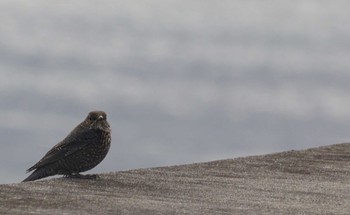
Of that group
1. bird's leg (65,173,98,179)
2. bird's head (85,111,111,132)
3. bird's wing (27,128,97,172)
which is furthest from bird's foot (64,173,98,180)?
bird's head (85,111,111,132)

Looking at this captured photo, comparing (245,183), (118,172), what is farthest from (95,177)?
(245,183)

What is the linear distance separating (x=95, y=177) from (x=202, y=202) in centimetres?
133

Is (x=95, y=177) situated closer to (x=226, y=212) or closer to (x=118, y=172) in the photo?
(x=118, y=172)

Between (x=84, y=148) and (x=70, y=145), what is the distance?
0.18 meters

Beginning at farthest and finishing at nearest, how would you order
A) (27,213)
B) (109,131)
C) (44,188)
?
1. (109,131)
2. (44,188)
3. (27,213)

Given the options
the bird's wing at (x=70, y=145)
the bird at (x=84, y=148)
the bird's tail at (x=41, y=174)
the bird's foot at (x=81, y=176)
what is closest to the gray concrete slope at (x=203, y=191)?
the bird's foot at (x=81, y=176)

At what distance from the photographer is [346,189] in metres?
9.12

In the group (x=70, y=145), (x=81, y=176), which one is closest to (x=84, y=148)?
(x=70, y=145)

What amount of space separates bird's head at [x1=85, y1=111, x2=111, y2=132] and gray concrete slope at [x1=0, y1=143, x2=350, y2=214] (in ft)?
1.65

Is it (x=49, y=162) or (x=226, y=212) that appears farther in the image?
(x=49, y=162)

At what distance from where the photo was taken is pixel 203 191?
8.64 metres

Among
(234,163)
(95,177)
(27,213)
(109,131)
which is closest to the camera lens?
(27,213)

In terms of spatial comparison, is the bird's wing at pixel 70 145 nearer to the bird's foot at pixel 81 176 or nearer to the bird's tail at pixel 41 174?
the bird's tail at pixel 41 174

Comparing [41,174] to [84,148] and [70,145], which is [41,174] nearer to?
[70,145]
